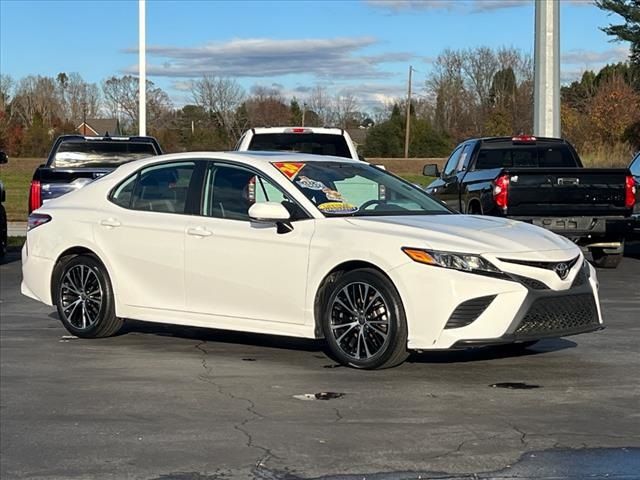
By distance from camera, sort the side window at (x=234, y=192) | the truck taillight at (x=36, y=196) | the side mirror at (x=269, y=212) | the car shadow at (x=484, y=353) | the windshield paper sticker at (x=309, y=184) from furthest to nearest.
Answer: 1. the truck taillight at (x=36, y=196)
2. the side window at (x=234, y=192)
3. the windshield paper sticker at (x=309, y=184)
4. the car shadow at (x=484, y=353)
5. the side mirror at (x=269, y=212)

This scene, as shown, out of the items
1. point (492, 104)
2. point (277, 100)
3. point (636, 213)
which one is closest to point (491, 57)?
point (492, 104)

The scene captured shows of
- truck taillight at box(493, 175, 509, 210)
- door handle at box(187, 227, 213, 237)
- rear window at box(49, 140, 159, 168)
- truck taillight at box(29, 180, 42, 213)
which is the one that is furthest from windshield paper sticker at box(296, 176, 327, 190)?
rear window at box(49, 140, 159, 168)

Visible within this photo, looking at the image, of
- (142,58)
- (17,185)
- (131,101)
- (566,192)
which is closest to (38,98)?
(131,101)

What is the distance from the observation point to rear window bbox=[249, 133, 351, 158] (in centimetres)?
1494

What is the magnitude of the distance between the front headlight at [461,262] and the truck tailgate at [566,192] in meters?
6.48

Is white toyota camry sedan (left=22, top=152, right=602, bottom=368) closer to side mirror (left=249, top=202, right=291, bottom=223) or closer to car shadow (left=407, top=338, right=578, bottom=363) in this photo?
side mirror (left=249, top=202, right=291, bottom=223)

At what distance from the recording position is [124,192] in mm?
9375

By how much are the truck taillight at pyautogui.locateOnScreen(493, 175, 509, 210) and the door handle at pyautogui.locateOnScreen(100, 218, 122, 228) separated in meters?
6.13

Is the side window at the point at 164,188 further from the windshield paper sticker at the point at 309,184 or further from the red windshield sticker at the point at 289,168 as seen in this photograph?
the windshield paper sticker at the point at 309,184

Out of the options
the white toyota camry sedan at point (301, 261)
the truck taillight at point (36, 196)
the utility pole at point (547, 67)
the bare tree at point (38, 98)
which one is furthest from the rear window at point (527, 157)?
the bare tree at point (38, 98)

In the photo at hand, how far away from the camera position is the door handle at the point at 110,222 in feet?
30.0

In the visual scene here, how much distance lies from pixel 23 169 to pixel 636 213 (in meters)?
50.2

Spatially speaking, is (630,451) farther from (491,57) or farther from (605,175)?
(491,57)

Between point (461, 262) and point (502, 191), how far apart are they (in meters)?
6.51
